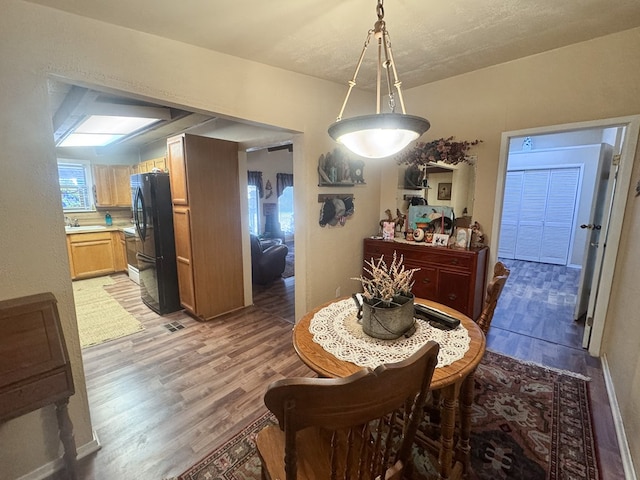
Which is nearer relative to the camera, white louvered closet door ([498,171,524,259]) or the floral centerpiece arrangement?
the floral centerpiece arrangement

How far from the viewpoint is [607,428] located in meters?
1.76

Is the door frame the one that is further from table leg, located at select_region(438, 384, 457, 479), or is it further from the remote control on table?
table leg, located at select_region(438, 384, 457, 479)

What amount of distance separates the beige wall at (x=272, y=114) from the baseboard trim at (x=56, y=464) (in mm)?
36

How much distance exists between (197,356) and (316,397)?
231 centimetres

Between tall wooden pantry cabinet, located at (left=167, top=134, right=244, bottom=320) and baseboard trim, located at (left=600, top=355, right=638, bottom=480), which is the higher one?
tall wooden pantry cabinet, located at (left=167, top=134, right=244, bottom=320)

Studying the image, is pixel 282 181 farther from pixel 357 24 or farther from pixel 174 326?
pixel 357 24

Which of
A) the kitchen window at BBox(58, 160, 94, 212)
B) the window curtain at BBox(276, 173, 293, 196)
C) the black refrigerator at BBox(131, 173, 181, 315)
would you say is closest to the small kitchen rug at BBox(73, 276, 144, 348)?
the black refrigerator at BBox(131, 173, 181, 315)

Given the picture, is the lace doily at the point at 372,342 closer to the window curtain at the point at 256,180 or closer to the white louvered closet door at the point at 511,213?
the white louvered closet door at the point at 511,213

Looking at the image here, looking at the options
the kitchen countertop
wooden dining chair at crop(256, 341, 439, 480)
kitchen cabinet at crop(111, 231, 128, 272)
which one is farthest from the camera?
kitchen cabinet at crop(111, 231, 128, 272)

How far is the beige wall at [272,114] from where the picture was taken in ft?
4.58

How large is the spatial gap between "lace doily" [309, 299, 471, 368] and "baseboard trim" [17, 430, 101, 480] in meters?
1.48

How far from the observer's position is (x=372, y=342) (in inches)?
53.8

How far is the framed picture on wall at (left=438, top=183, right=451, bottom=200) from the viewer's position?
3076 millimetres

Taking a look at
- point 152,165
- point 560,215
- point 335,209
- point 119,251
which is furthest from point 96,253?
point 560,215
